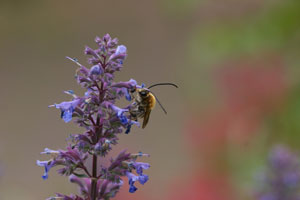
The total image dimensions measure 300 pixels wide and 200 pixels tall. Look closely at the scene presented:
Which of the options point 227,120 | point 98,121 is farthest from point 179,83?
point 98,121

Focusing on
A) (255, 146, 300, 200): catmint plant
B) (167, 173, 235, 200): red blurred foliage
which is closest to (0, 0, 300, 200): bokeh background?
(167, 173, 235, 200): red blurred foliage

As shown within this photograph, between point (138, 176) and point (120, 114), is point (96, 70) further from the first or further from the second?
point (138, 176)

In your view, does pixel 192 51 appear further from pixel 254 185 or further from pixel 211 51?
pixel 254 185

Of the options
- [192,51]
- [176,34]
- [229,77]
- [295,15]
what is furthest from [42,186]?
[176,34]

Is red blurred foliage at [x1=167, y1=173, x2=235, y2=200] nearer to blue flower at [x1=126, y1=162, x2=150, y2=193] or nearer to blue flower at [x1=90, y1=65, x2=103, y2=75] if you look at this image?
blue flower at [x1=126, y1=162, x2=150, y2=193]

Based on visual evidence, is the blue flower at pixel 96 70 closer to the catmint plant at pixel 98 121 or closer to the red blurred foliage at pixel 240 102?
the catmint plant at pixel 98 121

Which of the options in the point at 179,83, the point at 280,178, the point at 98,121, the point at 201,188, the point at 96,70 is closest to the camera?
the point at 96,70

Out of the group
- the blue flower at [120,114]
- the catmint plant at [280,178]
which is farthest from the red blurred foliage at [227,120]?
the blue flower at [120,114]

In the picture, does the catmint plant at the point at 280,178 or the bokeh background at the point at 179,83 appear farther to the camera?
the bokeh background at the point at 179,83
